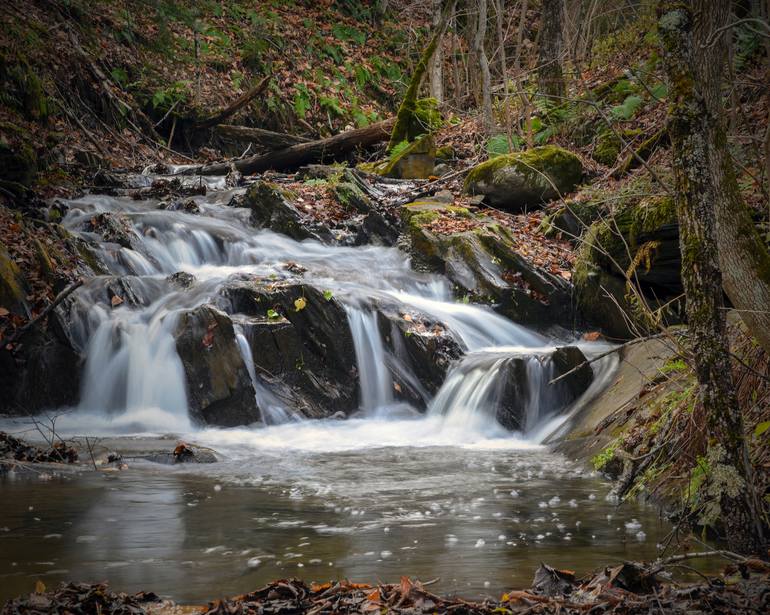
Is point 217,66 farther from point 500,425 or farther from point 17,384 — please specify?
point 500,425

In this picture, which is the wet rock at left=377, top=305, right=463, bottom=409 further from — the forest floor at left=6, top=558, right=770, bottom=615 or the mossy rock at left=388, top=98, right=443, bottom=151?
the mossy rock at left=388, top=98, right=443, bottom=151

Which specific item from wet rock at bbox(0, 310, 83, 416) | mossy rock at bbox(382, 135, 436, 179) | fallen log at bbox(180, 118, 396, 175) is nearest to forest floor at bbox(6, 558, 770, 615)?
wet rock at bbox(0, 310, 83, 416)

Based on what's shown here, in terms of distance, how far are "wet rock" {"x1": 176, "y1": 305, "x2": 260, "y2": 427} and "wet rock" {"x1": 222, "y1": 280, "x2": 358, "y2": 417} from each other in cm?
34

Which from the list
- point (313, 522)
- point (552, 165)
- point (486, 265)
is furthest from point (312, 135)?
point (313, 522)

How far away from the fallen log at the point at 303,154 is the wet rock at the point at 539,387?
9517mm

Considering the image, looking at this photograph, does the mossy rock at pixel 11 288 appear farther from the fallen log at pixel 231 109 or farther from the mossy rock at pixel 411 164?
the fallen log at pixel 231 109

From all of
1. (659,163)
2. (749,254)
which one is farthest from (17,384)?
(659,163)

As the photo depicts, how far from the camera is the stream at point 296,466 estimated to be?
4.19 m

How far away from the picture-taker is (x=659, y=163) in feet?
37.4

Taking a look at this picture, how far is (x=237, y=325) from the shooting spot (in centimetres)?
942

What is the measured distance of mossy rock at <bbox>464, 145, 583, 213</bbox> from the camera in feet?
43.8

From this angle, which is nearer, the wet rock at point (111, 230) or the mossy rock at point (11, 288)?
the mossy rock at point (11, 288)

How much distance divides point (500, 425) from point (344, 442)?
190 cm

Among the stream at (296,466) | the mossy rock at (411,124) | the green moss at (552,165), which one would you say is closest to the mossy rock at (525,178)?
the green moss at (552,165)
